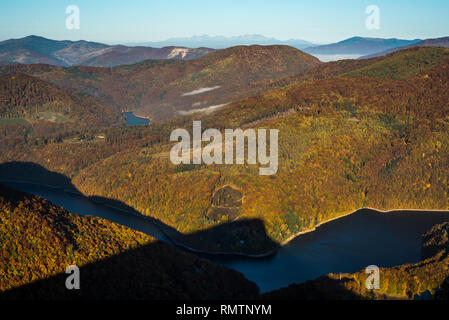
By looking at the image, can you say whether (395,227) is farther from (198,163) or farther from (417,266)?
(198,163)

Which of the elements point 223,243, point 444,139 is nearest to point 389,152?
point 444,139
